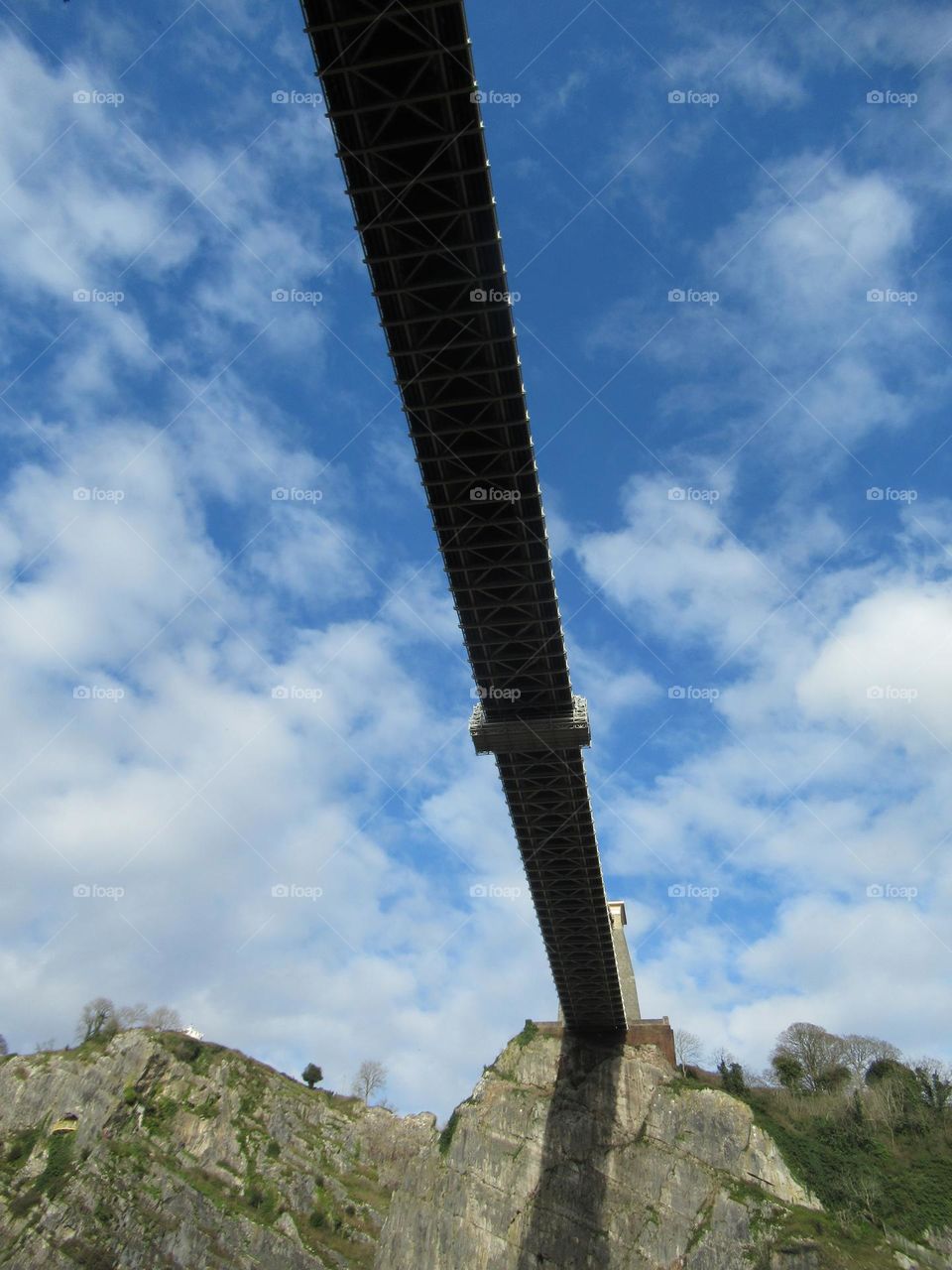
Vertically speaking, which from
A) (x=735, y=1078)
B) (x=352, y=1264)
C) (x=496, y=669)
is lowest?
(x=352, y=1264)

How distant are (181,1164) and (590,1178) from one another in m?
41.5

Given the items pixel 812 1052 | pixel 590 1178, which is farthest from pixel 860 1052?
pixel 590 1178

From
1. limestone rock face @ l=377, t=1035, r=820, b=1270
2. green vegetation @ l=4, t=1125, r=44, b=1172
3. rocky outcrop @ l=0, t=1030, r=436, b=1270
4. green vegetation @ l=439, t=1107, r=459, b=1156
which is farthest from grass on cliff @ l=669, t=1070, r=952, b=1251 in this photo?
green vegetation @ l=4, t=1125, r=44, b=1172

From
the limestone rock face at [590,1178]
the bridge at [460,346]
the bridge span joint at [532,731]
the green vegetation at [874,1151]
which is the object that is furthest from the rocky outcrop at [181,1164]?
the bridge at [460,346]

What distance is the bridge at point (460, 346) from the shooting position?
16703 mm

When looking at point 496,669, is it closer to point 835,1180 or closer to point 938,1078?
point 835,1180

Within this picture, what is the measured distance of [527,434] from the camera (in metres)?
23.5

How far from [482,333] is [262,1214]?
7778 cm

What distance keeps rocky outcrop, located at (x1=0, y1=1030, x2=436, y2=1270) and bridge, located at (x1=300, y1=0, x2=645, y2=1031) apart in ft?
162

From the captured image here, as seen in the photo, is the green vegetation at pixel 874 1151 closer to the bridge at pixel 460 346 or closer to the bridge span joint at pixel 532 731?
the bridge at pixel 460 346

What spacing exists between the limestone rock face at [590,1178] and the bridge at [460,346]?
1193 inches

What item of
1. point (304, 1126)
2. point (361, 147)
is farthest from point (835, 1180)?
point (361, 147)

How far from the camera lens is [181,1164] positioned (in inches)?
2746

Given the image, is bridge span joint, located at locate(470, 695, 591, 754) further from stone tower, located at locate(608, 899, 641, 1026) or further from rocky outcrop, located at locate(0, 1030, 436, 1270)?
rocky outcrop, located at locate(0, 1030, 436, 1270)
